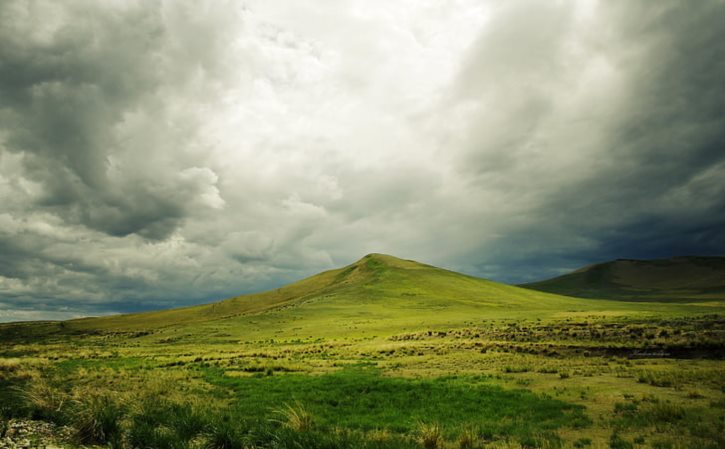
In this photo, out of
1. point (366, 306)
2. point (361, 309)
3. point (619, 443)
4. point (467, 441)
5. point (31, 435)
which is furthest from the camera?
point (366, 306)

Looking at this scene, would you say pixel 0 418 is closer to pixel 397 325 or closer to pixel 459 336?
pixel 459 336

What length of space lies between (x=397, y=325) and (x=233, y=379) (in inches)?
2262

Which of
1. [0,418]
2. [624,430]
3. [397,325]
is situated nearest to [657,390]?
[624,430]

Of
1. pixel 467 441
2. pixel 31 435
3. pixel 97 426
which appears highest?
pixel 97 426

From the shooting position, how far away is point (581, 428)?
15859mm

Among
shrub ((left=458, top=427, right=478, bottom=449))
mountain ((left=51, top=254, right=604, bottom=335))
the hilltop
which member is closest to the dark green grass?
shrub ((left=458, top=427, right=478, bottom=449))

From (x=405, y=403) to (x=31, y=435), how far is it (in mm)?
15920

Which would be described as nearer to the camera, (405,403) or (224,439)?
(224,439)

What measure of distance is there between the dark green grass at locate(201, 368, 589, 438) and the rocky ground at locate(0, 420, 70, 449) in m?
6.88

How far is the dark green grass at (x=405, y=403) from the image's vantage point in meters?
16.8

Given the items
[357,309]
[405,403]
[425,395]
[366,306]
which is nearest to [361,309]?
[357,309]

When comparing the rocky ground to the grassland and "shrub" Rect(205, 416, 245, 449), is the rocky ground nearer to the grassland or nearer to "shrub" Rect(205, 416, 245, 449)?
the grassland

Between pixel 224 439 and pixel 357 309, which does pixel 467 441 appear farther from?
pixel 357 309

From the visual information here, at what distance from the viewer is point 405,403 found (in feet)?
70.2
